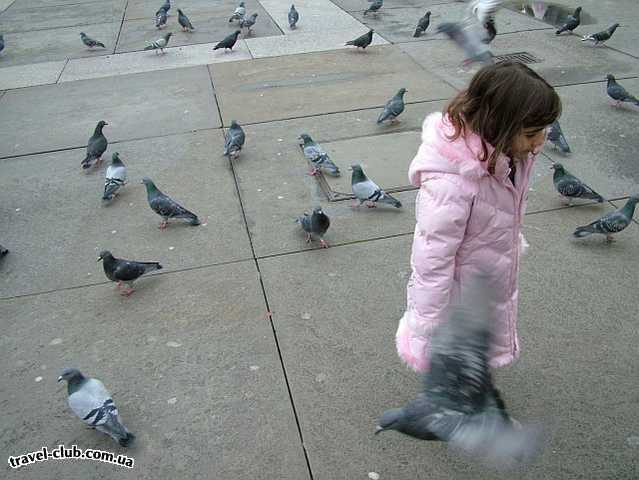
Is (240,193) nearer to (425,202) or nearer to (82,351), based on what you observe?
(82,351)

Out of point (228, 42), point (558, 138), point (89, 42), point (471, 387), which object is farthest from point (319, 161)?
point (89, 42)

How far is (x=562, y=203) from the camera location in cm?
550

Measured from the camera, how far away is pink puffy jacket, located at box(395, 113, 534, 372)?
237cm

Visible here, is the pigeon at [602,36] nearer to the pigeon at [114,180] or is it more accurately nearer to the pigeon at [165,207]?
the pigeon at [165,207]

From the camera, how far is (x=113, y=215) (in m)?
5.86

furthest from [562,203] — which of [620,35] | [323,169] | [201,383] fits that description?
[620,35]

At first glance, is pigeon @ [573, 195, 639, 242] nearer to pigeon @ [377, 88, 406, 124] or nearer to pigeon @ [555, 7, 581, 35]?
pigeon @ [377, 88, 406, 124]

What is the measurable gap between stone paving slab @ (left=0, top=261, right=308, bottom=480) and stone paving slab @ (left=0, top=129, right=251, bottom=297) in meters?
0.34

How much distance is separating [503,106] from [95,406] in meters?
2.78

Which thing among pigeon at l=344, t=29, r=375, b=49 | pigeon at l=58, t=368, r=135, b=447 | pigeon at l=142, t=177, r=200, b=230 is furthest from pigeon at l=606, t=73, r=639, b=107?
pigeon at l=58, t=368, r=135, b=447

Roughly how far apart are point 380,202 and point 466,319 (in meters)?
3.69

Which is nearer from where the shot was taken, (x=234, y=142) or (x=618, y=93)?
(x=234, y=142)

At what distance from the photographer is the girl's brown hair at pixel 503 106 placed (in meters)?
2.25

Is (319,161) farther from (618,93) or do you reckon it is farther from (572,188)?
(618,93)
